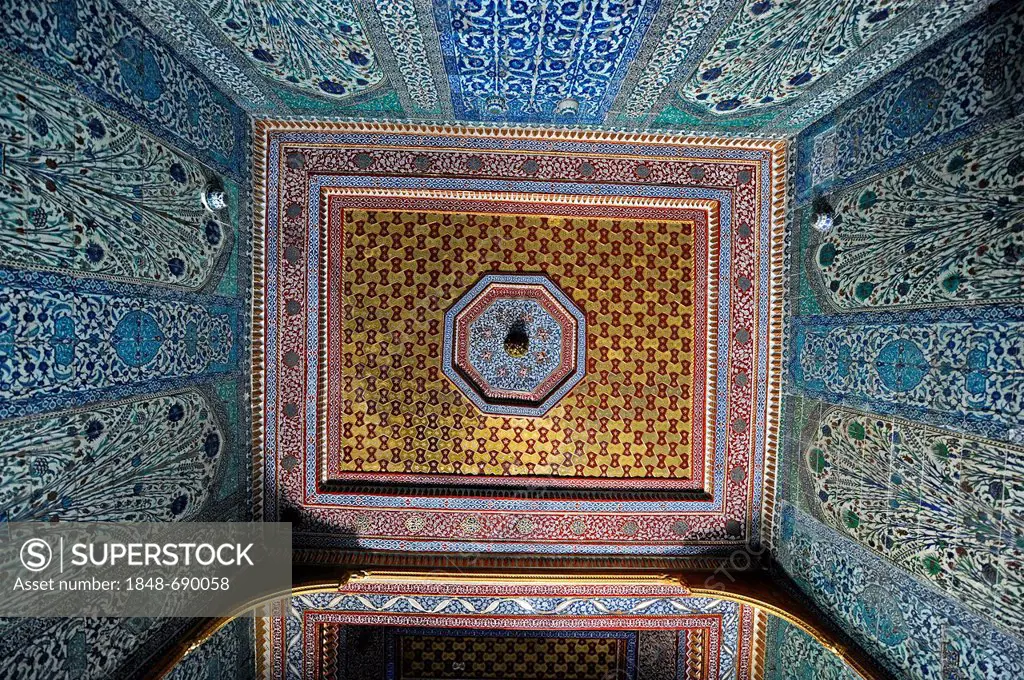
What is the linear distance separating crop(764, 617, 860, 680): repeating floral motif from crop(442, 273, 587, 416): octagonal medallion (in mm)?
1864

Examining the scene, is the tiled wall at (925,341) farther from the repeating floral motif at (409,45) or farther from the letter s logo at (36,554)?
the letter s logo at (36,554)

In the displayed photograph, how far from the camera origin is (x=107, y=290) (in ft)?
5.95

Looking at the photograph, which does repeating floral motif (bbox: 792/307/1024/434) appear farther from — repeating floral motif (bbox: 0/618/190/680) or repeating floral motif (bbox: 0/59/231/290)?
repeating floral motif (bbox: 0/618/190/680)

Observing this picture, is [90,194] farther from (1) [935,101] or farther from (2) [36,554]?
(1) [935,101]

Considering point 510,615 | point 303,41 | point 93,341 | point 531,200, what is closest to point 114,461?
point 93,341

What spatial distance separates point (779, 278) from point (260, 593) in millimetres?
3486

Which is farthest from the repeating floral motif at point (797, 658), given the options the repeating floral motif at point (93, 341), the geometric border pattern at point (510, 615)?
the repeating floral motif at point (93, 341)

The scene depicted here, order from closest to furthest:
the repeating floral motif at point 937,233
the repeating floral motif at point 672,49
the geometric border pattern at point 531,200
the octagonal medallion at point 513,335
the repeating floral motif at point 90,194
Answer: the repeating floral motif at point 90,194, the repeating floral motif at point 937,233, the repeating floral motif at point 672,49, the geometric border pattern at point 531,200, the octagonal medallion at point 513,335

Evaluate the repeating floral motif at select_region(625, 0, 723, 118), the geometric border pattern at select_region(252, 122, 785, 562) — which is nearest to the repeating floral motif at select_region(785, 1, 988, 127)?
the geometric border pattern at select_region(252, 122, 785, 562)

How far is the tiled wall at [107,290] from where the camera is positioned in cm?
150

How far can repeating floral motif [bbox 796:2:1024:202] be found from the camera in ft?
5.22

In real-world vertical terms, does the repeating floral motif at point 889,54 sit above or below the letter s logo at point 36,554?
above

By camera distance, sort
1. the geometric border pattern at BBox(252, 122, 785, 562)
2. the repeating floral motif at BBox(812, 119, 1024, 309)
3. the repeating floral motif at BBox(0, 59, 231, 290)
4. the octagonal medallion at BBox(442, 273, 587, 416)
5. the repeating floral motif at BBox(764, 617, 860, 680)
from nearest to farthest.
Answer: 1. the repeating floral motif at BBox(0, 59, 231, 290)
2. the repeating floral motif at BBox(812, 119, 1024, 309)
3. the repeating floral motif at BBox(764, 617, 860, 680)
4. the geometric border pattern at BBox(252, 122, 785, 562)
5. the octagonal medallion at BBox(442, 273, 587, 416)

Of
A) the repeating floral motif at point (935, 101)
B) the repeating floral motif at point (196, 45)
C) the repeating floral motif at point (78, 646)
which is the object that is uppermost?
the repeating floral motif at point (196, 45)
